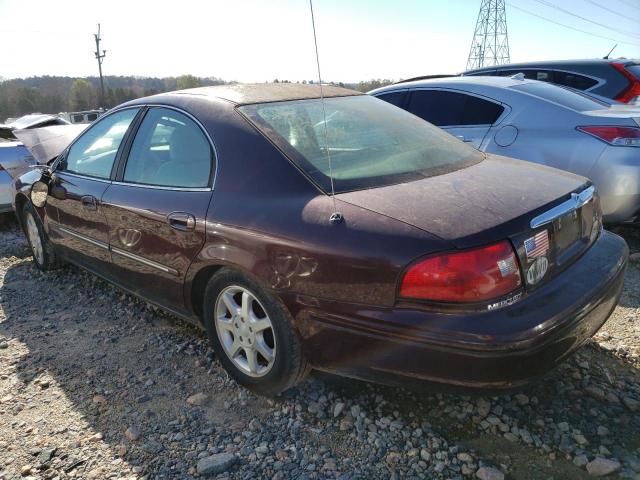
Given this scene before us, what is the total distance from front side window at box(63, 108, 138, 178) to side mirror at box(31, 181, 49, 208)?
0.32 meters

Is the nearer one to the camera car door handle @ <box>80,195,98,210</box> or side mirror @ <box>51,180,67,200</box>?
car door handle @ <box>80,195,98,210</box>

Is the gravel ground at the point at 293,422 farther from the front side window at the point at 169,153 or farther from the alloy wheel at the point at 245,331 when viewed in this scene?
the front side window at the point at 169,153

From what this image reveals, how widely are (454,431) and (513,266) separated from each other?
811 millimetres

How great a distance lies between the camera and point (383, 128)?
288cm

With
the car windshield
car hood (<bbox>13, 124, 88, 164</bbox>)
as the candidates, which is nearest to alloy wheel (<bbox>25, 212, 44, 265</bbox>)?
car hood (<bbox>13, 124, 88, 164</bbox>)

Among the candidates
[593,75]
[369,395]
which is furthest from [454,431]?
[593,75]

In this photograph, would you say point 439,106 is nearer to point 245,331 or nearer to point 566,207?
point 566,207

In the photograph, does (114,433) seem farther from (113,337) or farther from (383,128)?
(383,128)

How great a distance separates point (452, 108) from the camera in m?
4.92

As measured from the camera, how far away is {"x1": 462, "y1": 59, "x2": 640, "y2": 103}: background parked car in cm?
655

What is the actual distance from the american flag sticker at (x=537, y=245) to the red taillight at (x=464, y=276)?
12 centimetres

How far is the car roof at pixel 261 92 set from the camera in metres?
2.83

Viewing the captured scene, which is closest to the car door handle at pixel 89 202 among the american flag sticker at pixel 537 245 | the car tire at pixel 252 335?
the car tire at pixel 252 335

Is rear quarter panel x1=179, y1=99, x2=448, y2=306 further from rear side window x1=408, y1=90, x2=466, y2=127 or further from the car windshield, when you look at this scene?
→ rear side window x1=408, y1=90, x2=466, y2=127
